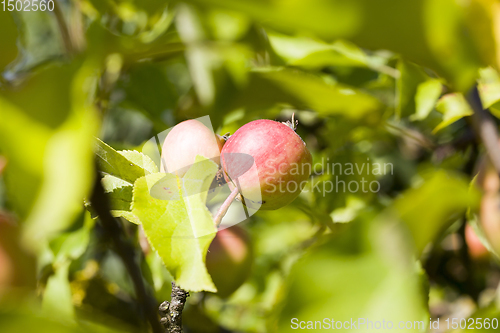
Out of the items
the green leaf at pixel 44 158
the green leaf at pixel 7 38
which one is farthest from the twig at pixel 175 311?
the green leaf at pixel 7 38

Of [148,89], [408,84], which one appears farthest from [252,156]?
[148,89]

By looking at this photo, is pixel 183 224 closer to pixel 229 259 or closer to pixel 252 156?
pixel 252 156

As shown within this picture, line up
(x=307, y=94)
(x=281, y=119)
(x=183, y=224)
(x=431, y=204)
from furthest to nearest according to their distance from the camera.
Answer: (x=281, y=119) → (x=307, y=94) → (x=183, y=224) → (x=431, y=204)

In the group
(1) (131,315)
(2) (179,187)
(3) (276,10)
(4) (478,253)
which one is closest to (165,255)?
(2) (179,187)

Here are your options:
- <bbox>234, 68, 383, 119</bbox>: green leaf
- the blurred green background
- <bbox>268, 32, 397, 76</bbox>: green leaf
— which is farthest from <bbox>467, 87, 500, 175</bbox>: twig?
<bbox>268, 32, 397, 76</bbox>: green leaf

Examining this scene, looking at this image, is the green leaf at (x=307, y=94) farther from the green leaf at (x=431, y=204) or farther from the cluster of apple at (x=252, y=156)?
the green leaf at (x=431, y=204)

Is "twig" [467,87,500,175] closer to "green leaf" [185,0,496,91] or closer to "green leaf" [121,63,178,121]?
"green leaf" [185,0,496,91]
